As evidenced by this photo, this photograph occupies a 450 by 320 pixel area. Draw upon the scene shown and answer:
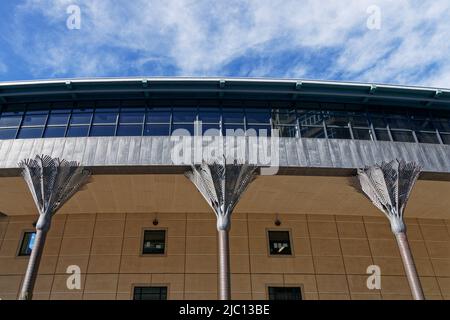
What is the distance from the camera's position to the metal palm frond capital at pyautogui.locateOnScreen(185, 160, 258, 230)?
14023mm

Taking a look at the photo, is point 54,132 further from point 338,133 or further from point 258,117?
point 338,133

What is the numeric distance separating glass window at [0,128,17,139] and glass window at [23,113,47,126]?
64 centimetres

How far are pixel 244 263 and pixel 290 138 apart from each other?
25.6 ft

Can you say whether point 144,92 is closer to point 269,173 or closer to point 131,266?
point 269,173

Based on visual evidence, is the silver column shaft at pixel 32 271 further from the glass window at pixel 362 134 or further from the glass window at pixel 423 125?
the glass window at pixel 423 125

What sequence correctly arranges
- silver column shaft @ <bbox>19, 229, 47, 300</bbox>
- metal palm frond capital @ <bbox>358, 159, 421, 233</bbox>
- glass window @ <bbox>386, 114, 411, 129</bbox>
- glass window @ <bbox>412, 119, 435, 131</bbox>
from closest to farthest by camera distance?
silver column shaft @ <bbox>19, 229, 47, 300</bbox> < metal palm frond capital @ <bbox>358, 159, 421, 233</bbox> < glass window @ <bbox>386, 114, 411, 129</bbox> < glass window @ <bbox>412, 119, 435, 131</bbox>

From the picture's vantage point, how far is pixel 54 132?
16.7 meters

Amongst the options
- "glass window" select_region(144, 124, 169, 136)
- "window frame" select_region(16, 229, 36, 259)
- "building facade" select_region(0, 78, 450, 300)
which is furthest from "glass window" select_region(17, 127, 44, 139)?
"window frame" select_region(16, 229, 36, 259)

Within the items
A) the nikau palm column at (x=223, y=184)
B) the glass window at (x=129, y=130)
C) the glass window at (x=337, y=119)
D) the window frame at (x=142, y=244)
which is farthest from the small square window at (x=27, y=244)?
the glass window at (x=337, y=119)

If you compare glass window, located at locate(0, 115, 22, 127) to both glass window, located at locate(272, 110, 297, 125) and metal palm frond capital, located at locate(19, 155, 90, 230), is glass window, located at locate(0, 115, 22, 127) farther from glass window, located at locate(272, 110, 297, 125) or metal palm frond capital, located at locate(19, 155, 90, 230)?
glass window, located at locate(272, 110, 297, 125)

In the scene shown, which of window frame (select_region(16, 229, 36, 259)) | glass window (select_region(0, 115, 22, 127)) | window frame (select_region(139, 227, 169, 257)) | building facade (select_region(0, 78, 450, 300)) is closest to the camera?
building facade (select_region(0, 78, 450, 300))

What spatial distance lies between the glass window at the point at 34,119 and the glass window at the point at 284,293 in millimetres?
14909

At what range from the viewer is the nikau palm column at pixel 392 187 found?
14.2 meters

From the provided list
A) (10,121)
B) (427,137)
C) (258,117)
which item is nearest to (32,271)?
(10,121)
